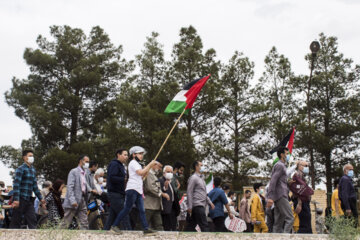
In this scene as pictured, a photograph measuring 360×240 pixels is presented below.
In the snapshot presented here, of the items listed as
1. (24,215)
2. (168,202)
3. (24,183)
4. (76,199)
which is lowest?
(24,215)

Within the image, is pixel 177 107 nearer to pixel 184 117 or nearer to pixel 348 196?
pixel 348 196

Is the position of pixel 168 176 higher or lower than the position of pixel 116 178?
higher

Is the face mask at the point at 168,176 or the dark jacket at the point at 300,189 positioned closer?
the dark jacket at the point at 300,189

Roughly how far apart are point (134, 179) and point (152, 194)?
3.95 ft

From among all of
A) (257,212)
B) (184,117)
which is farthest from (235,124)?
(257,212)

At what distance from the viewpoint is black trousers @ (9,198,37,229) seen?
10188 mm

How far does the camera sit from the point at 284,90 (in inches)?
1329

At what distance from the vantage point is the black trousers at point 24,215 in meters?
10.2

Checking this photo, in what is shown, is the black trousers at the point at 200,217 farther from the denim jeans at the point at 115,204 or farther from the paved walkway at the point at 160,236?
the paved walkway at the point at 160,236

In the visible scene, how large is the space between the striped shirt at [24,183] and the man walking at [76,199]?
22.5 inches

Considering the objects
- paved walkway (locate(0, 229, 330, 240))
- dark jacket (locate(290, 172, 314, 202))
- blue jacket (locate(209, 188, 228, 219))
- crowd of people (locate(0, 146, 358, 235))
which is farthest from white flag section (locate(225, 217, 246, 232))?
paved walkway (locate(0, 229, 330, 240))

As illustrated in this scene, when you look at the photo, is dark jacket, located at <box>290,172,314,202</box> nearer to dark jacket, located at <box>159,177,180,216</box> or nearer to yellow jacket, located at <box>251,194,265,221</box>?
dark jacket, located at <box>159,177,180,216</box>

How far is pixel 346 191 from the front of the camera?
1130 cm

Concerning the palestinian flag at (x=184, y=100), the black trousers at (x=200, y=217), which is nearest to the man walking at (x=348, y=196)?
the black trousers at (x=200, y=217)
